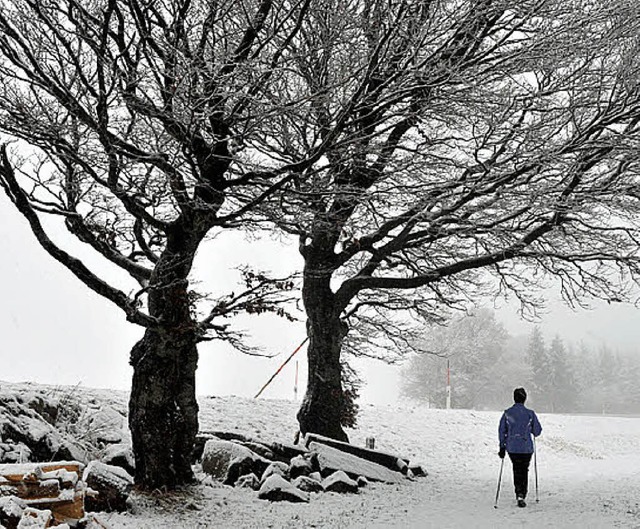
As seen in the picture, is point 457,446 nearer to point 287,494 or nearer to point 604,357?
point 287,494

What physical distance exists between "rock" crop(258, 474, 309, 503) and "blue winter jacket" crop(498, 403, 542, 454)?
3.25 meters

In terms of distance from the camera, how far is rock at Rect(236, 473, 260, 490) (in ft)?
28.5

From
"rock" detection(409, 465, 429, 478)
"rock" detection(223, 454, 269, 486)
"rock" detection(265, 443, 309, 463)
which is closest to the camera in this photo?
"rock" detection(223, 454, 269, 486)

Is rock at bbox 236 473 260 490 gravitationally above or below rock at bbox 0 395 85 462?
below

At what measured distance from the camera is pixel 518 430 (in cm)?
927

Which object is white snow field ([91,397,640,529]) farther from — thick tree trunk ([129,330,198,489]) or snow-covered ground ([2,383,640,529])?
thick tree trunk ([129,330,198,489])

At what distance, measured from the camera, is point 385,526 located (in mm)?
7258

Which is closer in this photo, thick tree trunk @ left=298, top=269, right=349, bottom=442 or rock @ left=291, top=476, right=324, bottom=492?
rock @ left=291, top=476, right=324, bottom=492

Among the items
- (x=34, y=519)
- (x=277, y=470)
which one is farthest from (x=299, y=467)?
(x=34, y=519)

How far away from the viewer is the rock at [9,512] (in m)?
3.95

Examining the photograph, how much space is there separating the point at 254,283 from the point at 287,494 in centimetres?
292

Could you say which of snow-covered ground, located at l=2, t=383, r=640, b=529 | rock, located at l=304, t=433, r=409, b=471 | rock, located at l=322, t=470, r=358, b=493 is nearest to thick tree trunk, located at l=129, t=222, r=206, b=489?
snow-covered ground, located at l=2, t=383, r=640, b=529

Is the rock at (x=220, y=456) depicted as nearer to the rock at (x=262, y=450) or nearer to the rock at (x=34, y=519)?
the rock at (x=262, y=450)

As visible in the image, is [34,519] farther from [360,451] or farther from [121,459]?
[360,451]
